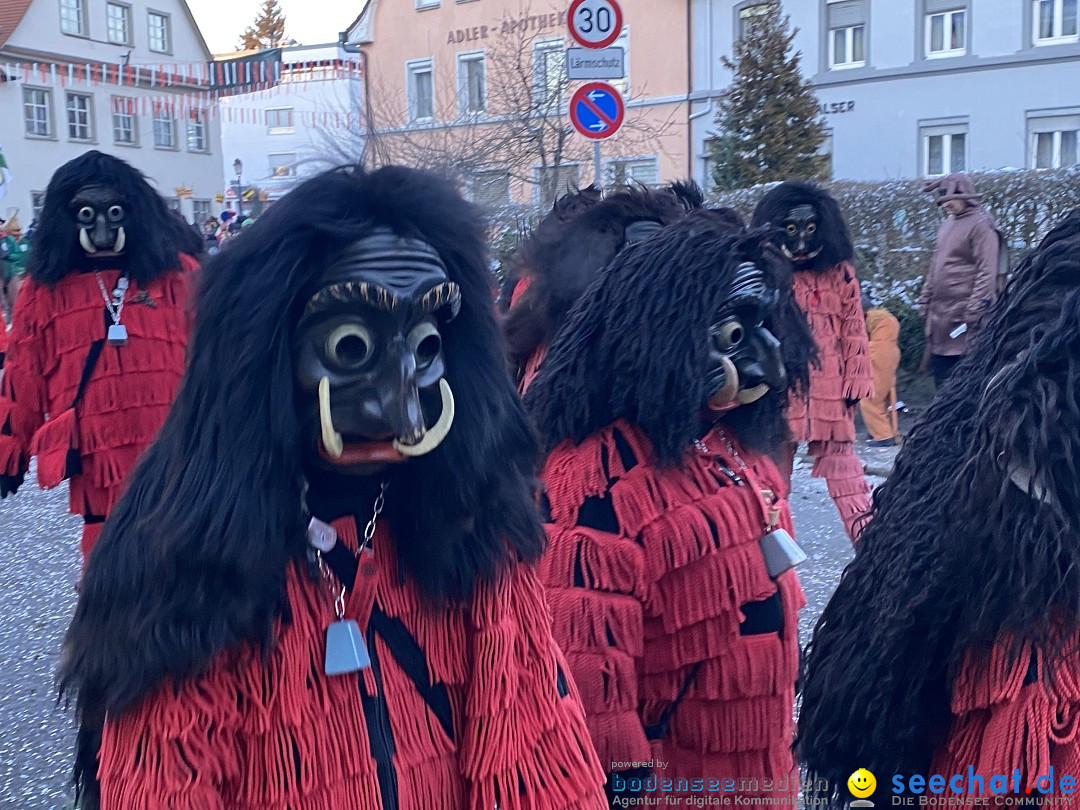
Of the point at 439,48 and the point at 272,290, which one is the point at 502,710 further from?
the point at 439,48

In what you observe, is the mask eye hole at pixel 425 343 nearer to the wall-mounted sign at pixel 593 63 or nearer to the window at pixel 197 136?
the wall-mounted sign at pixel 593 63

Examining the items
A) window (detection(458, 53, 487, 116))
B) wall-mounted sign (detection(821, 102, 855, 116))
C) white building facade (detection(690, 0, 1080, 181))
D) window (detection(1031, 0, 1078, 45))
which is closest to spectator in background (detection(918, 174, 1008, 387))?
white building facade (detection(690, 0, 1080, 181))

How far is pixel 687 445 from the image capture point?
2434mm

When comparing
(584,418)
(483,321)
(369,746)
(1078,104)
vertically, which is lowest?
(369,746)

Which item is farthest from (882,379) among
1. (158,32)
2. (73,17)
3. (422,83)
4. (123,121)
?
(158,32)

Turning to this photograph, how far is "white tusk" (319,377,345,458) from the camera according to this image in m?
1.62

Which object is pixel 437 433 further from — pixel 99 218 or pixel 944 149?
pixel 944 149

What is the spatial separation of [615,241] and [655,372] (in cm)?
167

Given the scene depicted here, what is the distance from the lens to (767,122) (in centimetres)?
1733

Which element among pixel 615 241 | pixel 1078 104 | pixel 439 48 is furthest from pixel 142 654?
pixel 439 48

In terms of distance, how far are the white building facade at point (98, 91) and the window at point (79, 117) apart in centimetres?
3

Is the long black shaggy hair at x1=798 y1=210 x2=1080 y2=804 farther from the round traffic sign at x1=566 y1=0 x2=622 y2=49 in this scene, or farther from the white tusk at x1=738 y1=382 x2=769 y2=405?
the round traffic sign at x1=566 y1=0 x2=622 y2=49

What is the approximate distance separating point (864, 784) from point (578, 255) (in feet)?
8.42

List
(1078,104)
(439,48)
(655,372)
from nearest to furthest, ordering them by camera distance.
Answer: (655,372) < (1078,104) < (439,48)
